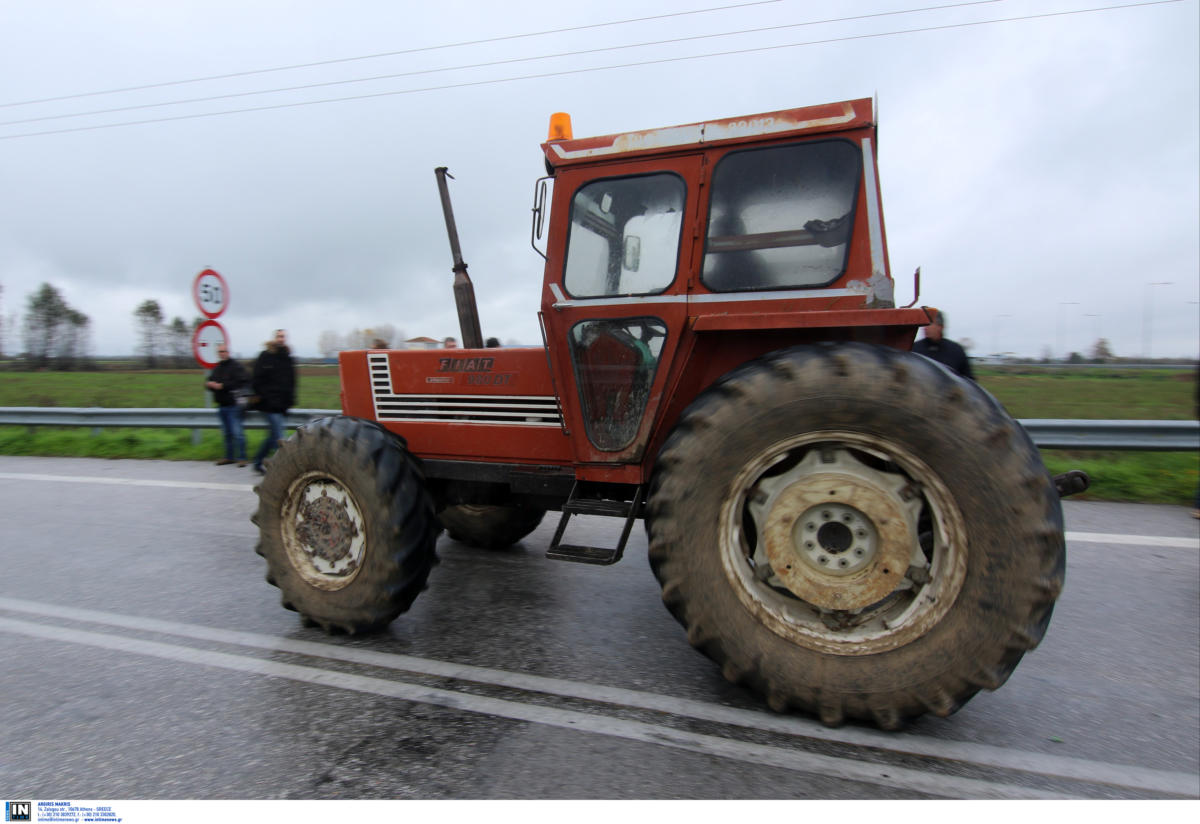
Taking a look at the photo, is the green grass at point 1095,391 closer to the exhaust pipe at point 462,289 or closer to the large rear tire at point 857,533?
the large rear tire at point 857,533

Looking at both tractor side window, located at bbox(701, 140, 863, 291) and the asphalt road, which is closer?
the asphalt road

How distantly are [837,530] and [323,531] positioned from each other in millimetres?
2284

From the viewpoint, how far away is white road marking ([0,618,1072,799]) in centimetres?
210

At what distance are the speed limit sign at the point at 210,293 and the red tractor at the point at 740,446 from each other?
6.48 meters

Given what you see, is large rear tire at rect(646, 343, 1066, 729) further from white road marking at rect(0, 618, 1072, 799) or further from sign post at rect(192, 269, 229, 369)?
sign post at rect(192, 269, 229, 369)

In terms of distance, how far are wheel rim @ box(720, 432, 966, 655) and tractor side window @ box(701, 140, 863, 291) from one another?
2.41 ft

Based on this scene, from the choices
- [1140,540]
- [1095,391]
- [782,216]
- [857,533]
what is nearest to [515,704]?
[857,533]

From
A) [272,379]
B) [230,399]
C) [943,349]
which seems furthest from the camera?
[230,399]

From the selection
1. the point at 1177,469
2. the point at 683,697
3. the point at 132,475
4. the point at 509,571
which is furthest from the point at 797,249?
Result: the point at 132,475

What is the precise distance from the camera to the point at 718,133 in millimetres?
2738

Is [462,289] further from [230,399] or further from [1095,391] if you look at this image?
[1095,391]

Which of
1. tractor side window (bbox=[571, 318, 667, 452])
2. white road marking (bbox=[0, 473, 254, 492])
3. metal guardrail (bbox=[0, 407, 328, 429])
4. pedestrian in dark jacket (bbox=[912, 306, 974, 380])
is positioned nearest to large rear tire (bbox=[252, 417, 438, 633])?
tractor side window (bbox=[571, 318, 667, 452])

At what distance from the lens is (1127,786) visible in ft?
6.84

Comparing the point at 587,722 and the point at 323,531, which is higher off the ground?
the point at 323,531
